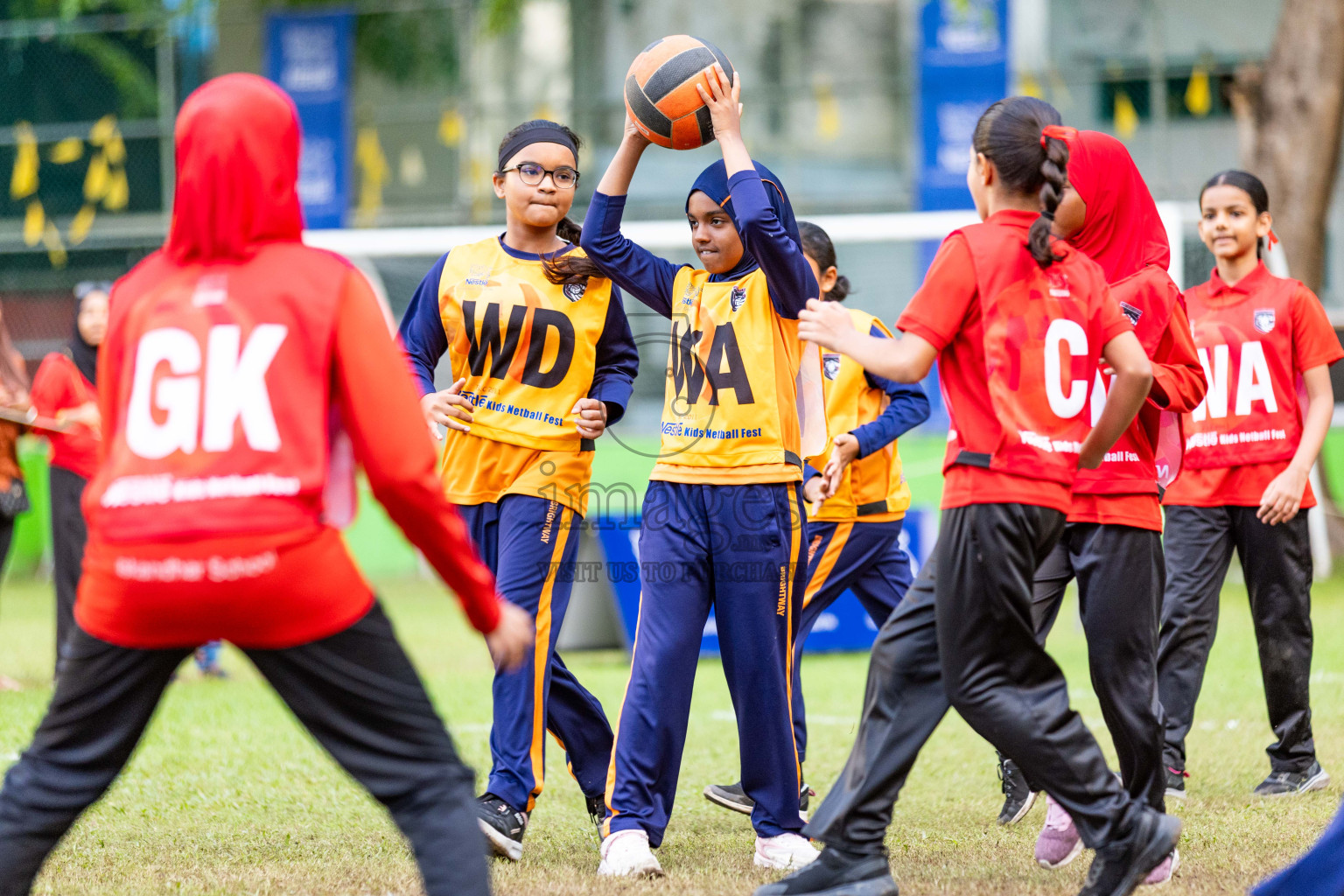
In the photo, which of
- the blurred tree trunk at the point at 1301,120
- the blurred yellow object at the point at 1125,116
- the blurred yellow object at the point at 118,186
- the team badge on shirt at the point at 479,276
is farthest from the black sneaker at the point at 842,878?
the blurred yellow object at the point at 118,186

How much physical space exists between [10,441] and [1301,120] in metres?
11.4

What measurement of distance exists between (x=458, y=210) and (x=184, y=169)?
18.9 metres

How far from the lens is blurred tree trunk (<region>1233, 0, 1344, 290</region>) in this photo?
13.3m

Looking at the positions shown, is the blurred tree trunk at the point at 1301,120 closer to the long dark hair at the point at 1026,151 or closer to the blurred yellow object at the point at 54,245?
the long dark hair at the point at 1026,151

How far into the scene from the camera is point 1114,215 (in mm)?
4344

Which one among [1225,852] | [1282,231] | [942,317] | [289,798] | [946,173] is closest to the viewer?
[942,317]

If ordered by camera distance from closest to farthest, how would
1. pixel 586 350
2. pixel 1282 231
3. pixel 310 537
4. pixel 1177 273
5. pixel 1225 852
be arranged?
pixel 310 537
pixel 1225 852
pixel 586 350
pixel 1177 273
pixel 1282 231

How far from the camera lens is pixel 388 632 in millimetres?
2924

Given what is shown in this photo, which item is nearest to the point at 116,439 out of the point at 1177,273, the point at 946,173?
the point at 1177,273

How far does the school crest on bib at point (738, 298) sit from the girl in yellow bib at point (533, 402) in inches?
23.7

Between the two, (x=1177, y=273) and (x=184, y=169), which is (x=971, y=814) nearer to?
(x=184, y=169)

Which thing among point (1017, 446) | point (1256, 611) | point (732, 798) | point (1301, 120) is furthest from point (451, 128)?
point (1017, 446)

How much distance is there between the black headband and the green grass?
2.39 metres

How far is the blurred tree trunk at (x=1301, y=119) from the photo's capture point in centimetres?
1329
